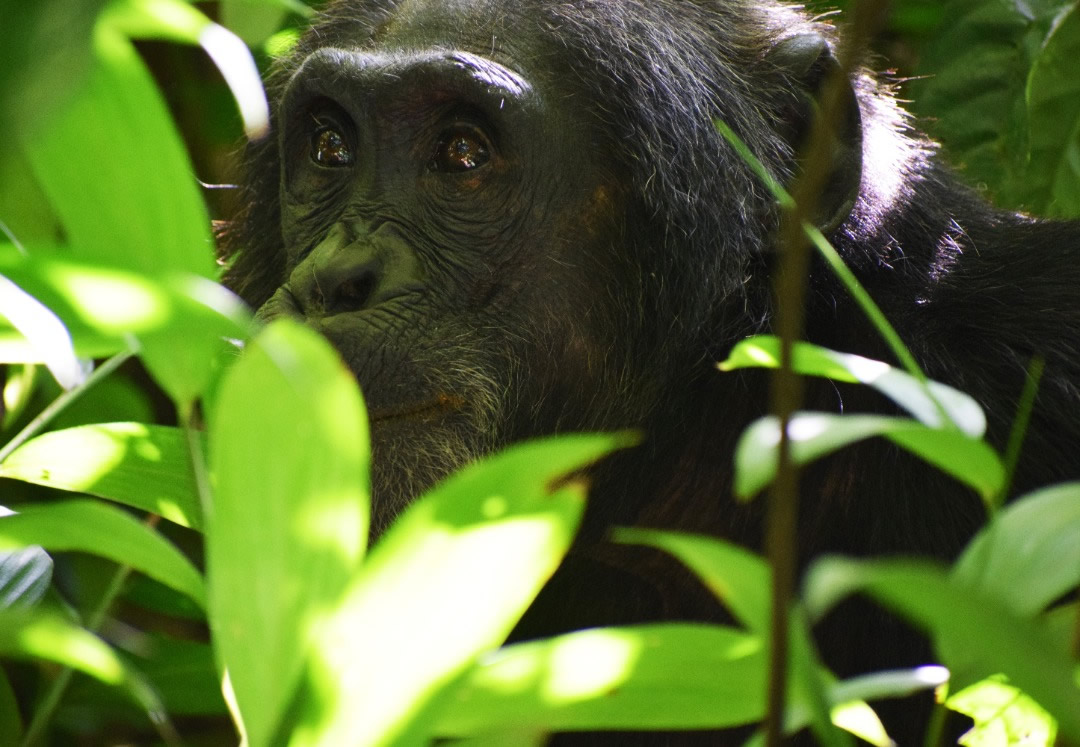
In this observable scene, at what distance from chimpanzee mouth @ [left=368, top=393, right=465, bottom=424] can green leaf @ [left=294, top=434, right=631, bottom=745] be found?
1.22m

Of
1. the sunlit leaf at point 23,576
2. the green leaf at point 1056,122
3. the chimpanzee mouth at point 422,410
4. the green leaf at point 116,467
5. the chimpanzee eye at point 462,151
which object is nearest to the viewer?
the green leaf at point 116,467

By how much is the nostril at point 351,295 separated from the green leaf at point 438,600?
1.25 meters

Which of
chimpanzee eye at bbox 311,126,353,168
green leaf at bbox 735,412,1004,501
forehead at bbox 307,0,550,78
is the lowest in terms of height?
chimpanzee eye at bbox 311,126,353,168

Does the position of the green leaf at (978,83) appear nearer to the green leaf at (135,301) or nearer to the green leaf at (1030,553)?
the green leaf at (1030,553)

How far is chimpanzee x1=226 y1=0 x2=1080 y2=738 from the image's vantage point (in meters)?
1.97

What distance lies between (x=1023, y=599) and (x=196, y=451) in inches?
22.9

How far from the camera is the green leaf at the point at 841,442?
0.71 m

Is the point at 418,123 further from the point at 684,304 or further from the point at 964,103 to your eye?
the point at 964,103

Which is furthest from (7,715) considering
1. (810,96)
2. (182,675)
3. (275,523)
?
(810,96)

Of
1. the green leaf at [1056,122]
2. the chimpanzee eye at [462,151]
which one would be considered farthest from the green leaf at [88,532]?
the green leaf at [1056,122]

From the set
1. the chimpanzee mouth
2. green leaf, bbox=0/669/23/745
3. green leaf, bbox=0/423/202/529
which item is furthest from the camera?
the chimpanzee mouth

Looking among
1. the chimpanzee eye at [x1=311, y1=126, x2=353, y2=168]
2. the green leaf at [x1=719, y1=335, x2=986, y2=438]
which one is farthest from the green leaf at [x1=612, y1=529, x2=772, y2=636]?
the chimpanzee eye at [x1=311, y1=126, x2=353, y2=168]

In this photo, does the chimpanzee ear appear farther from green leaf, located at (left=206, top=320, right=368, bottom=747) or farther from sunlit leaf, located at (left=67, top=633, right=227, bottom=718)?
green leaf, located at (left=206, top=320, right=368, bottom=747)

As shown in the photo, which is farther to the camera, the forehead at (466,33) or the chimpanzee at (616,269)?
the forehead at (466,33)
